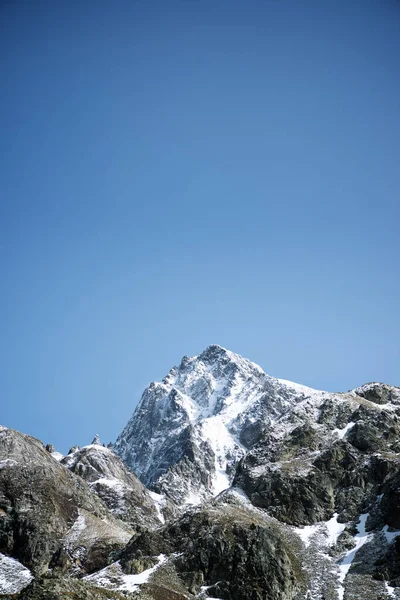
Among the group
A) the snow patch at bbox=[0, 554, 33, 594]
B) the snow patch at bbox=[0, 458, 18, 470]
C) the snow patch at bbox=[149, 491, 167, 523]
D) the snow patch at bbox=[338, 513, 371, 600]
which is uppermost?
the snow patch at bbox=[149, 491, 167, 523]

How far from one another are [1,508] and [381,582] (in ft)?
228

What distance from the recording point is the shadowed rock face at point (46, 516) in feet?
276

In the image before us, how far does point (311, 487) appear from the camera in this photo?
Result: 99.7 m

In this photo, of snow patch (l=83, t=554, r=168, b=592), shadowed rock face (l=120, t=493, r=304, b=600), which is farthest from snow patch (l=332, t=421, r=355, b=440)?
snow patch (l=83, t=554, r=168, b=592)

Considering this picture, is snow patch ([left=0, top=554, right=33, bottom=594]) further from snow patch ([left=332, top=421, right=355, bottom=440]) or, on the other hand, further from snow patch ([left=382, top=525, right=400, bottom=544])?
snow patch ([left=332, top=421, right=355, bottom=440])

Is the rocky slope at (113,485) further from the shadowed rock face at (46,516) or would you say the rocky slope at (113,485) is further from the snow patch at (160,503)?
the shadowed rock face at (46,516)

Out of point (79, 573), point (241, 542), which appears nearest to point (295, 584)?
point (241, 542)

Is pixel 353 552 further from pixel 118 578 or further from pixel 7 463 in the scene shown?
pixel 7 463

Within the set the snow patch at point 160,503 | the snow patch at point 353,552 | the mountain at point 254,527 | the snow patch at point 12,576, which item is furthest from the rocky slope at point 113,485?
the snow patch at point 353,552

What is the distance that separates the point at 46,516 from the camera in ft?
304

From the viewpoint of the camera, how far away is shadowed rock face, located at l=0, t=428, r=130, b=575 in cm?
8406

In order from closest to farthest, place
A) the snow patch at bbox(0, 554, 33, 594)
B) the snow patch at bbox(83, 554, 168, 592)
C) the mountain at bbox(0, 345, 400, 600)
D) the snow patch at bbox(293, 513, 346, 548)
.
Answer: the snow patch at bbox(83, 554, 168, 592), the mountain at bbox(0, 345, 400, 600), the snow patch at bbox(0, 554, 33, 594), the snow patch at bbox(293, 513, 346, 548)

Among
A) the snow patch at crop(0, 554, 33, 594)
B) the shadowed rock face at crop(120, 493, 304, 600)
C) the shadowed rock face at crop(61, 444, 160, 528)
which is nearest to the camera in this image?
the shadowed rock face at crop(120, 493, 304, 600)

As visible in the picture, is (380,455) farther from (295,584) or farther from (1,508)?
(1,508)
